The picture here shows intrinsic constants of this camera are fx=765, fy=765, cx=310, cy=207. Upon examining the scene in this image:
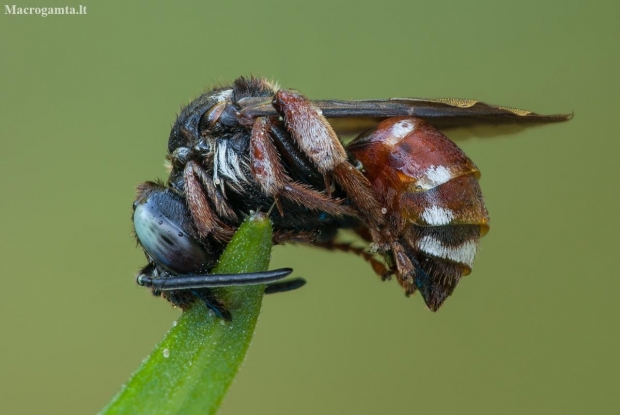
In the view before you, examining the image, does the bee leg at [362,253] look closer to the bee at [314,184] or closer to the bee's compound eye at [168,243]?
the bee at [314,184]

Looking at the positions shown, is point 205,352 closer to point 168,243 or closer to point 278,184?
point 168,243

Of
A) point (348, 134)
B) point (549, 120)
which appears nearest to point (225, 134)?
point (348, 134)

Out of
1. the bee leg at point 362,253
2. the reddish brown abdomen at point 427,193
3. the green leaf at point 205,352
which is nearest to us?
the green leaf at point 205,352

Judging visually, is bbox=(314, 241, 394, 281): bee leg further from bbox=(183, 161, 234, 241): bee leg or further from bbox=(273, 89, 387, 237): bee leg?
bbox=(183, 161, 234, 241): bee leg

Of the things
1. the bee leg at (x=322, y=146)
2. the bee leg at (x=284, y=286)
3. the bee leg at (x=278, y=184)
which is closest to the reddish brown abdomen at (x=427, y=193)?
the bee leg at (x=322, y=146)

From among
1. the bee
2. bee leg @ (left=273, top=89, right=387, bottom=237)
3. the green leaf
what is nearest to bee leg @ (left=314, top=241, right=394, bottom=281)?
the bee

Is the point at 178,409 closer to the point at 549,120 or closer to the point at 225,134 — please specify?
the point at 225,134

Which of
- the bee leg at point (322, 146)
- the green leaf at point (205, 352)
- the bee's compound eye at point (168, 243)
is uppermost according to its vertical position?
the bee leg at point (322, 146)

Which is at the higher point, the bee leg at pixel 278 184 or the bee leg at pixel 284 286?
the bee leg at pixel 278 184
